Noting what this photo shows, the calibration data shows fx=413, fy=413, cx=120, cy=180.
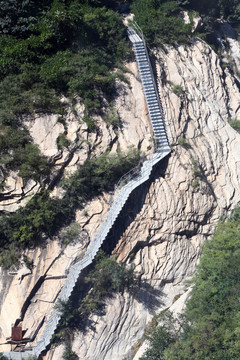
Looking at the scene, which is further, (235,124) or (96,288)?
(235,124)

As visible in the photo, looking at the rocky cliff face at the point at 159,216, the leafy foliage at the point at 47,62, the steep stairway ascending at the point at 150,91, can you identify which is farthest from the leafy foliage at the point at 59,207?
the steep stairway ascending at the point at 150,91

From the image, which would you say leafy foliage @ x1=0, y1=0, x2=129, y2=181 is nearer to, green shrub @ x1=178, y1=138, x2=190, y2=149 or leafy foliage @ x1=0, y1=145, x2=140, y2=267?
leafy foliage @ x1=0, y1=145, x2=140, y2=267

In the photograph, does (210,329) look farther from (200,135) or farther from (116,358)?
(200,135)

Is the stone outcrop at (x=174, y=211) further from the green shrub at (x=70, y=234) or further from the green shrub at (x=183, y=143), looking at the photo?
the green shrub at (x=70, y=234)

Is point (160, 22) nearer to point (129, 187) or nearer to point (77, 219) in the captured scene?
point (129, 187)

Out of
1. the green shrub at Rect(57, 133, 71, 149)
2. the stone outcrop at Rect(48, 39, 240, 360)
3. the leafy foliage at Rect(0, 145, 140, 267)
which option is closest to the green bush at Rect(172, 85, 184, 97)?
the stone outcrop at Rect(48, 39, 240, 360)

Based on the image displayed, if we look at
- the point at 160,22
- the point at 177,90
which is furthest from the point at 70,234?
the point at 160,22
